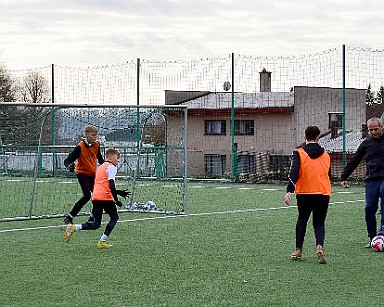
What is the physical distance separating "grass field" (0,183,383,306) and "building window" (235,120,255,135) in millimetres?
16917

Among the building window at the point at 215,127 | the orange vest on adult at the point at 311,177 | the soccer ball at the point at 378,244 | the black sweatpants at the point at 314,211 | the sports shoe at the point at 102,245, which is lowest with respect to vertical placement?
the sports shoe at the point at 102,245

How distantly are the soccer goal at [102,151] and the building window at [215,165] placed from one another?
4950 mm

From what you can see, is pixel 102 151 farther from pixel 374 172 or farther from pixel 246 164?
pixel 374 172

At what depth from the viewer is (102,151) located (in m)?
22.6

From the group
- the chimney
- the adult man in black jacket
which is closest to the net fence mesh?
the chimney

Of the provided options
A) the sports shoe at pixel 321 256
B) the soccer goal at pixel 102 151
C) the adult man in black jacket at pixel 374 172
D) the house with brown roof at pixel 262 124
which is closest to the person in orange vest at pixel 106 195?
the sports shoe at pixel 321 256

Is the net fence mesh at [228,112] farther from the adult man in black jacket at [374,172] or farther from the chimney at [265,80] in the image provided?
the adult man in black jacket at [374,172]

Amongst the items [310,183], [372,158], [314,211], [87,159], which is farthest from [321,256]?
[87,159]

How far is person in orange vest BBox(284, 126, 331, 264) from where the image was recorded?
34.5 ft

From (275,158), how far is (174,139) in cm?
833

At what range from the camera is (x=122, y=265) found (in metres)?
10.1

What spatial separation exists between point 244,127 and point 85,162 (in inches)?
826

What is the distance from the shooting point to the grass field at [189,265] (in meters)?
8.14

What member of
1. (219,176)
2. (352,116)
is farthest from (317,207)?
(352,116)
